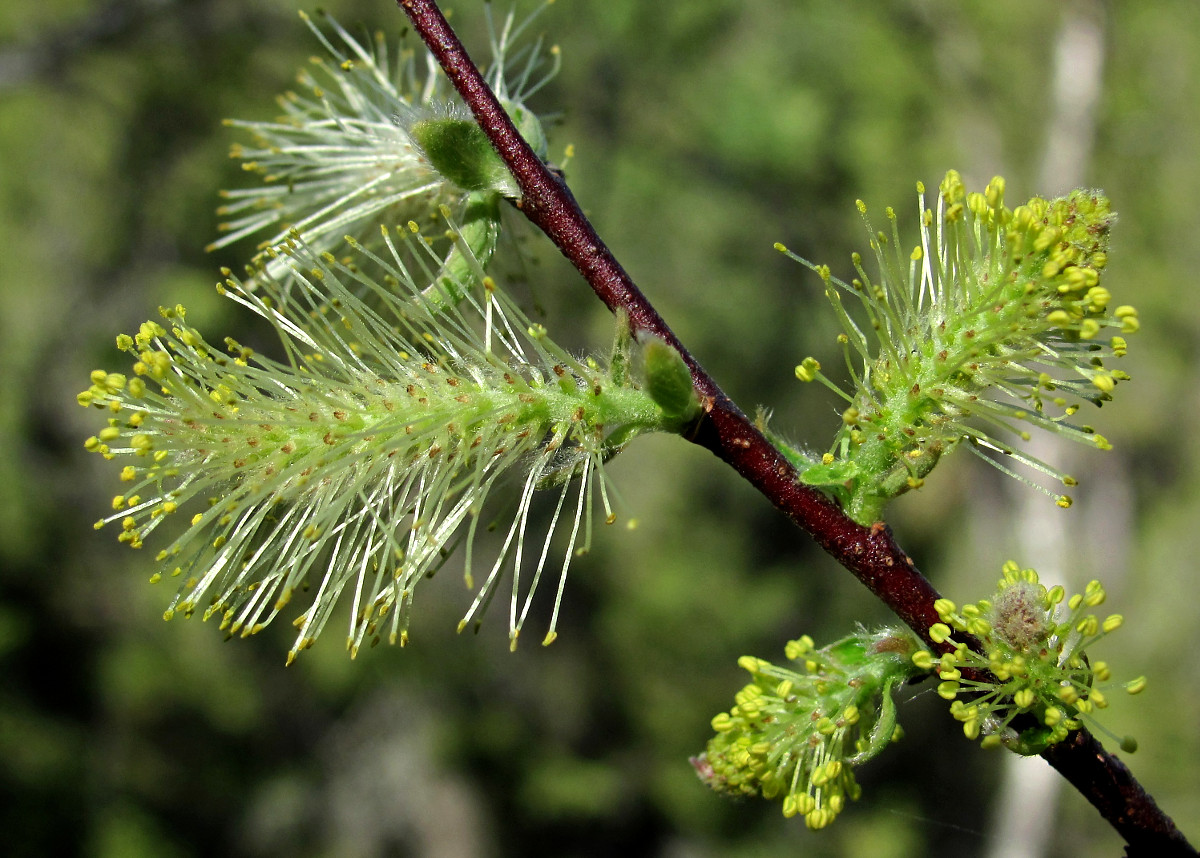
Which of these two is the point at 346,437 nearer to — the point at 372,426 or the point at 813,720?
the point at 372,426

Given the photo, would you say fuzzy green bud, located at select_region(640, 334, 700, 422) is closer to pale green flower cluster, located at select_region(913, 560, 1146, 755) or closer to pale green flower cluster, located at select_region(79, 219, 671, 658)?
pale green flower cluster, located at select_region(79, 219, 671, 658)

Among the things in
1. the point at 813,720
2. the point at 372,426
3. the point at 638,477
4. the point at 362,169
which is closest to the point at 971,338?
the point at 813,720

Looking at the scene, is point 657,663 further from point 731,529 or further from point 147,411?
point 147,411

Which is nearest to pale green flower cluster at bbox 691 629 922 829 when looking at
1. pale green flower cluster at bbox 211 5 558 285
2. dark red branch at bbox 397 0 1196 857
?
dark red branch at bbox 397 0 1196 857

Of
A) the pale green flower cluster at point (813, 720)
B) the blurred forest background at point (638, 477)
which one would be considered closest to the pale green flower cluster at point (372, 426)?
the pale green flower cluster at point (813, 720)

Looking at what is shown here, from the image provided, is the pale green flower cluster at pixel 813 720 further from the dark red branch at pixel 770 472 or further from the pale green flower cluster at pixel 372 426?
the pale green flower cluster at pixel 372 426
